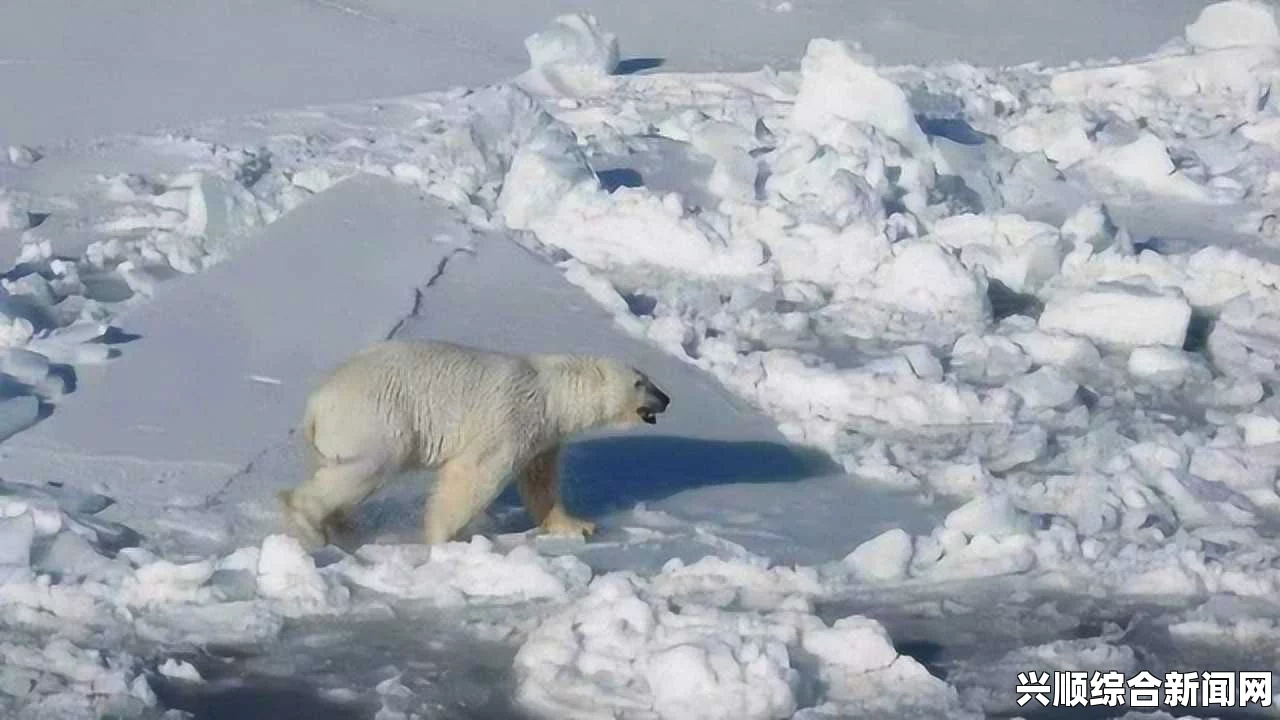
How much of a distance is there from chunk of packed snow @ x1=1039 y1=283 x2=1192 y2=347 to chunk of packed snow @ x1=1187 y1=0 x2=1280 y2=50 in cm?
653

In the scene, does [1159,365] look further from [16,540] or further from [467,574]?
[16,540]

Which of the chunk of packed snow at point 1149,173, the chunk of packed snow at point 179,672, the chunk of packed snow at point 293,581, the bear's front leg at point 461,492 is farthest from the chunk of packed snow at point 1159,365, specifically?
the chunk of packed snow at point 179,672

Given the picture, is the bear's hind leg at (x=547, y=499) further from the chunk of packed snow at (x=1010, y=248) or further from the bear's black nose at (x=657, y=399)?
the chunk of packed snow at (x=1010, y=248)

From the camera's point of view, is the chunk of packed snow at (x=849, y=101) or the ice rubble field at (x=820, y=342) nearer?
the ice rubble field at (x=820, y=342)

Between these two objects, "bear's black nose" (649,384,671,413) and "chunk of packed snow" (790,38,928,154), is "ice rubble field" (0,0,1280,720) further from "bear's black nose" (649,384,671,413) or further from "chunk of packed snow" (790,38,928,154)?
"bear's black nose" (649,384,671,413)

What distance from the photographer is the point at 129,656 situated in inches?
212

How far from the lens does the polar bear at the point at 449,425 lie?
6152 millimetres

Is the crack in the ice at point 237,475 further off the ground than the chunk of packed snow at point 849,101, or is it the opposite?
the chunk of packed snow at point 849,101

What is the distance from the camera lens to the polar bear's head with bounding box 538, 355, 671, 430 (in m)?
6.60

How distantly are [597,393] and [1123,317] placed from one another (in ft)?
11.2

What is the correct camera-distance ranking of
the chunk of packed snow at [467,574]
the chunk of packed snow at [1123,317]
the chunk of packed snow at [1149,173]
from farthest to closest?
the chunk of packed snow at [1149,173] < the chunk of packed snow at [1123,317] < the chunk of packed snow at [467,574]

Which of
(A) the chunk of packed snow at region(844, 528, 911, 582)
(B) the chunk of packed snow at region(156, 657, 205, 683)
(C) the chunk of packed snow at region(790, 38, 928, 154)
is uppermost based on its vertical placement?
(C) the chunk of packed snow at region(790, 38, 928, 154)

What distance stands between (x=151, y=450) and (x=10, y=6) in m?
8.92

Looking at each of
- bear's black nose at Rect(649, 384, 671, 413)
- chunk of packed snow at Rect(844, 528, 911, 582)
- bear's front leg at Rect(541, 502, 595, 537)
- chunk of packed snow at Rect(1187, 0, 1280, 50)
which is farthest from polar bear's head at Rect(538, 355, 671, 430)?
chunk of packed snow at Rect(1187, 0, 1280, 50)
